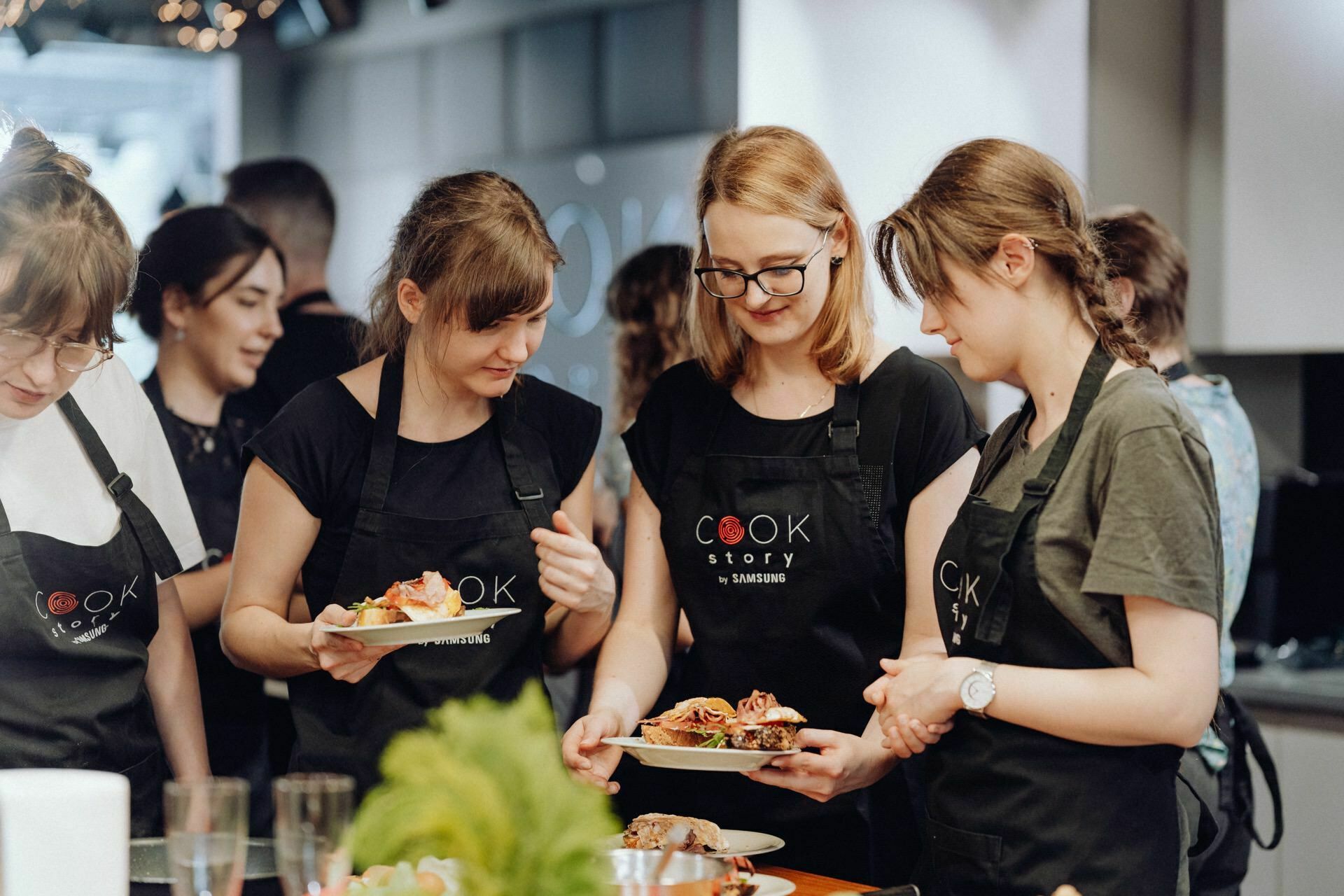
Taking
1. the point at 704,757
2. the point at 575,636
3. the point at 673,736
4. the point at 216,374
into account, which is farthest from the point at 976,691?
the point at 216,374

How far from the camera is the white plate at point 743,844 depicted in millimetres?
1732

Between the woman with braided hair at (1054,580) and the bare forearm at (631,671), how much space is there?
45cm

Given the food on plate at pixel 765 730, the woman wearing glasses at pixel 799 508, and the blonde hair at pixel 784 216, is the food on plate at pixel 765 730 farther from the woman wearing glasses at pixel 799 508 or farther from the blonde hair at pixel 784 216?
the blonde hair at pixel 784 216

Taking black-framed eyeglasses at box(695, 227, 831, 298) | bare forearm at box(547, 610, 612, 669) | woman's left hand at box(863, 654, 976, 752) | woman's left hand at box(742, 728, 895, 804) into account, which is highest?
black-framed eyeglasses at box(695, 227, 831, 298)

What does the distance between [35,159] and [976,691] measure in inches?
52.0

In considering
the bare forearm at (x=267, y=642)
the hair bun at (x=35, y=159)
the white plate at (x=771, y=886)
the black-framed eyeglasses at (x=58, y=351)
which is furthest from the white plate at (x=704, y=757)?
the hair bun at (x=35, y=159)

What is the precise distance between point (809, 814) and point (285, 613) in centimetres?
80

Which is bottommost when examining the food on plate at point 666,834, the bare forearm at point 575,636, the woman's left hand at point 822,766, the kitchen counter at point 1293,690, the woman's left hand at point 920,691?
the kitchen counter at point 1293,690

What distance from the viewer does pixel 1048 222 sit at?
165 centimetres

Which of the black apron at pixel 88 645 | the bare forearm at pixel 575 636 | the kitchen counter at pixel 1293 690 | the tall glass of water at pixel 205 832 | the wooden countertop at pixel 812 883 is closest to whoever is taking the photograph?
the tall glass of water at pixel 205 832

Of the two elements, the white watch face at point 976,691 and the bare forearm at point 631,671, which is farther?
the bare forearm at point 631,671

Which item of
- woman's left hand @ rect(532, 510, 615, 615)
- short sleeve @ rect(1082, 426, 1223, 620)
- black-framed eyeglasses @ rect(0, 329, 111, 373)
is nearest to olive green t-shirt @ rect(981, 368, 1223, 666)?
short sleeve @ rect(1082, 426, 1223, 620)

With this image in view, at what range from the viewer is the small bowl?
4.12 feet

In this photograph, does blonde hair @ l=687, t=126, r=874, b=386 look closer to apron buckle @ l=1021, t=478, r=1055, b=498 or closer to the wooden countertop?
apron buckle @ l=1021, t=478, r=1055, b=498
